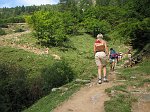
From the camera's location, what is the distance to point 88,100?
1207 centimetres

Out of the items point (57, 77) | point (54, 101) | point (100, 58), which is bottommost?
point (57, 77)

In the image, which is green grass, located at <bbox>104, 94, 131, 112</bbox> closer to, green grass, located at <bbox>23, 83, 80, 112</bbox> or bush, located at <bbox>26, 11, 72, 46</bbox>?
green grass, located at <bbox>23, 83, 80, 112</bbox>

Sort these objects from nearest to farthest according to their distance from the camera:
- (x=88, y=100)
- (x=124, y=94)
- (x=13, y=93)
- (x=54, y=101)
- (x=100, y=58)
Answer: (x=88, y=100), (x=124, y=94), (x=54, y=101), (x=100, y=58), (x=13, y=93)

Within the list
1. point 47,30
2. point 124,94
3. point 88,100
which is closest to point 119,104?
point 88,100

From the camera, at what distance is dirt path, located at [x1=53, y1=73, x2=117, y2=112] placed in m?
11.1

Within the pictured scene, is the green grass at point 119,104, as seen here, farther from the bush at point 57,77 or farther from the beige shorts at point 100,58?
the bush at point 57,77

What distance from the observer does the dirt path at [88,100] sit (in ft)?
36.5

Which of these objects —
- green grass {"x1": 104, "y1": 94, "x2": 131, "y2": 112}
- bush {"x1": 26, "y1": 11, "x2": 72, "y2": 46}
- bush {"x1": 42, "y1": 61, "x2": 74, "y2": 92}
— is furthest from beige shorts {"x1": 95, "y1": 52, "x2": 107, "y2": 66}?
bush {"x1": 26, "y1": 11, "x2": 72, "y2": 46}

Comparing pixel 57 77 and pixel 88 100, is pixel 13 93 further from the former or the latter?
pixel 88 100

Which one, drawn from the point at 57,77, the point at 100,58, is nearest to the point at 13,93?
the point at 57,77

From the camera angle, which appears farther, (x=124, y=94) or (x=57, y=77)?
(x=57, y=77)

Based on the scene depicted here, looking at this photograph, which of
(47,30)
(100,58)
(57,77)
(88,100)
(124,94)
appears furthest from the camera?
(47,30)

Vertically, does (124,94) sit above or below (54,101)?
Result: above

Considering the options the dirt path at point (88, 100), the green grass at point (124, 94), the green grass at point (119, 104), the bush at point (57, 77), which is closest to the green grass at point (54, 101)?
the dirt path at point (88, 100)
